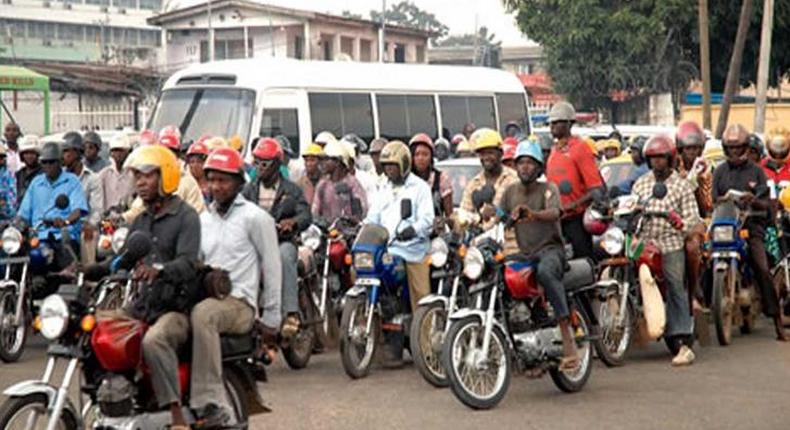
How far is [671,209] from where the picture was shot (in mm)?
11391

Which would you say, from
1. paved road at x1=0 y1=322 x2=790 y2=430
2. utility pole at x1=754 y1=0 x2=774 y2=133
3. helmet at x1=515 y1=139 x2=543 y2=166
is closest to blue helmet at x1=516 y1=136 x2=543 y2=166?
helmet at x1=515 y1=139 x2=543 y2=166

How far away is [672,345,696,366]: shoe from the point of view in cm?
1135

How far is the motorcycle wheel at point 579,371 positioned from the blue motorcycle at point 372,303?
1395mm

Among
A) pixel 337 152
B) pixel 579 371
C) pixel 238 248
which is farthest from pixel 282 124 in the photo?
pixel 238 248

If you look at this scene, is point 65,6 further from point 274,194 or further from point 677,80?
point 274,194

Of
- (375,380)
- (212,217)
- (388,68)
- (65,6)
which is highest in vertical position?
(65,6)

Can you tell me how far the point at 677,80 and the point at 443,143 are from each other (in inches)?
1013

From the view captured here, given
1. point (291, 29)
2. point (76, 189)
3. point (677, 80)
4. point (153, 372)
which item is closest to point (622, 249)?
point (76, 189)

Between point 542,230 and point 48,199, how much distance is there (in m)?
4.43

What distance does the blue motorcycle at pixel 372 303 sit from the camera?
10.6 meters

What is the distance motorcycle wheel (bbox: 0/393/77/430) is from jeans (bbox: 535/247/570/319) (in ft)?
12.7

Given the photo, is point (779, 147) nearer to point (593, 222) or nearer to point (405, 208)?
point (593, 222)

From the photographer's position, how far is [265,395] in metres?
10.1

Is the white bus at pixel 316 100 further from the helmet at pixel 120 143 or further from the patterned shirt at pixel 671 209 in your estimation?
the patterned shirt at pixel 671 209
